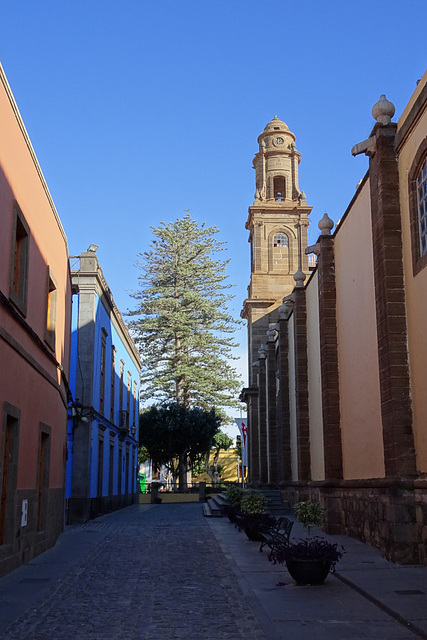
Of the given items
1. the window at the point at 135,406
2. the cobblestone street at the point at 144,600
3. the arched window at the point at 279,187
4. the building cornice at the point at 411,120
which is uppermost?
the arched window at the point at 279,187

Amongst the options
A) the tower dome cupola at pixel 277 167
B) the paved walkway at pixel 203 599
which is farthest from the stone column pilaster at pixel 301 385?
the tower dome cupola at pixel 277 167

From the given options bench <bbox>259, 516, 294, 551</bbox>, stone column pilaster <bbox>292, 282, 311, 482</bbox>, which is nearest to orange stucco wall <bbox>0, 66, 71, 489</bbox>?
bench <bbox>259, 516, 294, 551</bbox>

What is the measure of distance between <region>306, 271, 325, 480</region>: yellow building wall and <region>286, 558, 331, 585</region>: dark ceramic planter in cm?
983

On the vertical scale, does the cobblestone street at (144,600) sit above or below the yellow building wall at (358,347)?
below

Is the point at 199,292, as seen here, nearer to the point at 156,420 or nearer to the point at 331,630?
the point at 156,420

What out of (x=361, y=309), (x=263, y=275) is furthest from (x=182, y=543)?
(x=263, y=275)

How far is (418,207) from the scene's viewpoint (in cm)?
1151

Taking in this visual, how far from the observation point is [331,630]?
6543 mm

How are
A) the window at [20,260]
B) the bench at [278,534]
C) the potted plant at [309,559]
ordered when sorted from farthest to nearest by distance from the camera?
the window at [20,260] < the bench at [278,534] < the potted plant at [309,559]

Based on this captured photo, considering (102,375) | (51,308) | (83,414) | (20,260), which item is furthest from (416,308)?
(102,375)

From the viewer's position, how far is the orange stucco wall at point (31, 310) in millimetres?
10445

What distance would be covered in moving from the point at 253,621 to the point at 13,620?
250cm

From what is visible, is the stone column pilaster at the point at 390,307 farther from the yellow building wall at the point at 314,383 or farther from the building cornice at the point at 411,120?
the yellow building wall at the point at 314,383

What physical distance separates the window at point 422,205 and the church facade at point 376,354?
0.03m
